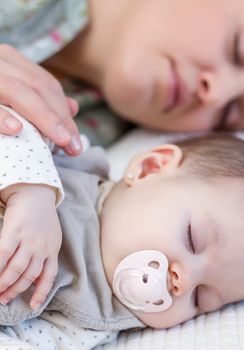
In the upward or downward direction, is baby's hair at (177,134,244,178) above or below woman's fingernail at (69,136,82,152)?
below

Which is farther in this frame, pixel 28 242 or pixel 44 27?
pixel 44 27

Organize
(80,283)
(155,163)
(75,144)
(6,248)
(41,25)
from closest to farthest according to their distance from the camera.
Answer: (6,248) < (80,283) < (75,144) < (155,163) < (41,25)

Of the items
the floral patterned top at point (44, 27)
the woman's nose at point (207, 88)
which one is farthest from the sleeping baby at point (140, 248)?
the floral patterned top at point (44, 27)

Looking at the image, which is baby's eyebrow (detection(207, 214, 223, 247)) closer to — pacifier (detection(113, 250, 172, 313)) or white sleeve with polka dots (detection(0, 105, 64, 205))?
pacifier (detection(113, 250, 172, 313))

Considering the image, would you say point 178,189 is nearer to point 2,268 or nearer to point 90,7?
point 2,268

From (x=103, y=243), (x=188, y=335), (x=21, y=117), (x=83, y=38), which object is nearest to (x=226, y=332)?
(x=188, y=335)

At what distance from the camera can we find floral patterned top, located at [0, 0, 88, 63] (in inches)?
54.7

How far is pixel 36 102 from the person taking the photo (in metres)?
0.90

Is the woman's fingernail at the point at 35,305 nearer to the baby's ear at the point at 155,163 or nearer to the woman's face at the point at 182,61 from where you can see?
the baby's ear at the point at 155,163

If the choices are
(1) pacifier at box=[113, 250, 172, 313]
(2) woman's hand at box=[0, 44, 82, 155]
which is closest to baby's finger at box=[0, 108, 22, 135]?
(2) woman's hand at box=[0, 44, 82, 155]

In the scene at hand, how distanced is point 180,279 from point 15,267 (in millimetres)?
254

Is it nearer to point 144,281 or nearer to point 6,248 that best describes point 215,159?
point 144,281

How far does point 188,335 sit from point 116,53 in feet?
2.40

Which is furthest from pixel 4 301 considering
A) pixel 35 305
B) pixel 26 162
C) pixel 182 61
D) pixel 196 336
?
pixel 182 61
